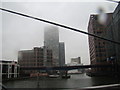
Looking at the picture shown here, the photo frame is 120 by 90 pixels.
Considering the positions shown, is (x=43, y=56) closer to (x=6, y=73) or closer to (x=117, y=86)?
(x=6, y=73)

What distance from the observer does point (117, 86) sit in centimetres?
120

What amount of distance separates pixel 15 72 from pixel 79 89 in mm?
59834

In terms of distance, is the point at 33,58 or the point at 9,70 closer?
the point at 9,70

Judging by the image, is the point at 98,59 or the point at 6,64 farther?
the point at 98,59

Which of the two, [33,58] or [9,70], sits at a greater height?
[33,58]

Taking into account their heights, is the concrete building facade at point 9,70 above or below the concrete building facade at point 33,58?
below

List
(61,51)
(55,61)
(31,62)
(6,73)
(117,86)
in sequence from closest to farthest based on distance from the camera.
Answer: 1. (117,86)
2. (6,73)
3. (31,62)
4. (55,61)
5. (61,51)

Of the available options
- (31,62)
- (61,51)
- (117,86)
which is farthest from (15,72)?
(117,86)

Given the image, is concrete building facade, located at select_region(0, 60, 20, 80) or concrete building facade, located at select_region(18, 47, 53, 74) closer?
concrete building facade, located at select_region(0, 60, 20, 80)

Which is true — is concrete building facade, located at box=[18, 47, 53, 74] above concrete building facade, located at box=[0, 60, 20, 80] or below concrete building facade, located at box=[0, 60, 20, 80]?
above

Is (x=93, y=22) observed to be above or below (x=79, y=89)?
above

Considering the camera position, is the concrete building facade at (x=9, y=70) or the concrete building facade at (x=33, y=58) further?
the concrete building facade at (x=33, y=58)

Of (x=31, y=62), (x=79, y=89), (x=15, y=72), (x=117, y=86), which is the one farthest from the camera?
(x=31, y=62)

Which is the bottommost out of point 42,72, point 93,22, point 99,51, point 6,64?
point 42,72
